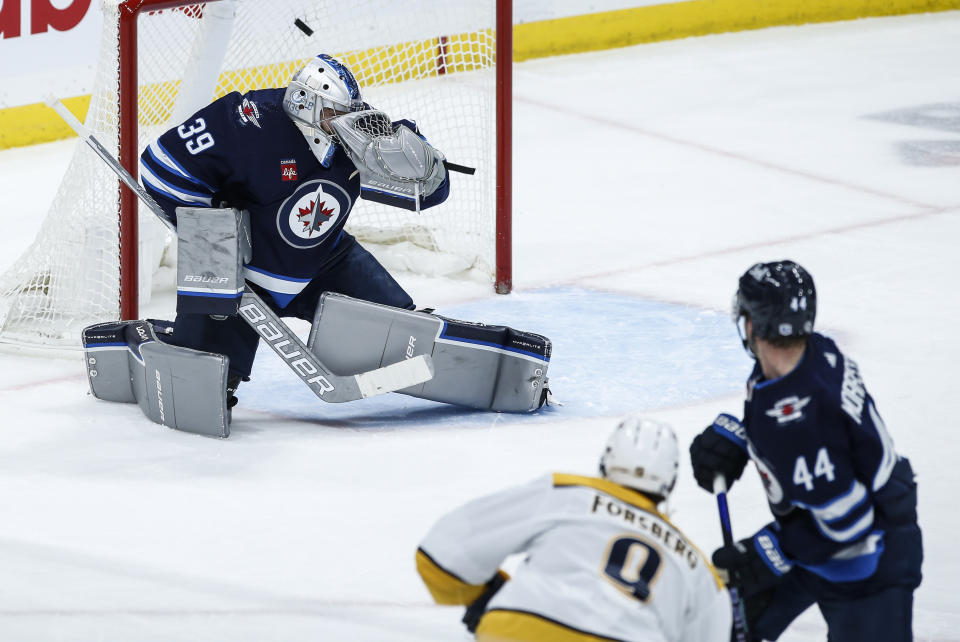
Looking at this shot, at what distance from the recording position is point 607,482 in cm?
215

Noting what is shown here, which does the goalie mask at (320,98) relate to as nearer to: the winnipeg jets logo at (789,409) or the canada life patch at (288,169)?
the canada life patch at (288,169)

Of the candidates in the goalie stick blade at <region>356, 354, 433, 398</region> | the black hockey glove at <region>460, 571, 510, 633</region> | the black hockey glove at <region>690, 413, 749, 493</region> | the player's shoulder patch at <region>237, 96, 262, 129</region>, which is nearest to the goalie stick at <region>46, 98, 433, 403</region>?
the goalie stick blade at <region>356, 354, 433, 398</region>

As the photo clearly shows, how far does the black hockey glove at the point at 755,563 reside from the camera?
8.12 feet

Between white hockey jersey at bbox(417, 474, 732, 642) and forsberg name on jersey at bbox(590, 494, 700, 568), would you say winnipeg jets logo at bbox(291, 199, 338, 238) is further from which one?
forsberg name on jersey at bbox(590, 494, 700, 568)

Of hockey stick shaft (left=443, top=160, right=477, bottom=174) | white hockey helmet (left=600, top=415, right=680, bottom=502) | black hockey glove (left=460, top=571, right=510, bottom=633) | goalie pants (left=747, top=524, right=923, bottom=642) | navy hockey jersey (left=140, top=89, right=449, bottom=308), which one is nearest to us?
white hockey helmet (left=600, top=415, right=680, bottom=502)

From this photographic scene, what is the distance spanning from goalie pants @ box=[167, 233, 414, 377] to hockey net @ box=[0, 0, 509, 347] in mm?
639

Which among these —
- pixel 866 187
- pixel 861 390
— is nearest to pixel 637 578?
pixel 861 390

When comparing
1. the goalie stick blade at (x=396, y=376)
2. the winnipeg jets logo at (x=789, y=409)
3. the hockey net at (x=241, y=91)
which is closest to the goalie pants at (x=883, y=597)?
the winnipeg jets logo at (x=789, y=409)

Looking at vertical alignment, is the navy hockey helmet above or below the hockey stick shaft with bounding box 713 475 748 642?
above

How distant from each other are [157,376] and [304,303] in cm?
44

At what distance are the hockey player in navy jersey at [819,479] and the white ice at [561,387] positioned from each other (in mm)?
474

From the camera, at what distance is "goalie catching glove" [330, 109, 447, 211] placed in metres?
3.75

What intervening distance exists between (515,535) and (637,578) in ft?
0.61

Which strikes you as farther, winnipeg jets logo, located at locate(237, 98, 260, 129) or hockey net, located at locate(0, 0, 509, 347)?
hockey net, located at locate(0, 0, 509, 347)
